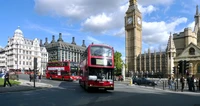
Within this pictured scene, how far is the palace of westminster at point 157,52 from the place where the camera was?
6744cm

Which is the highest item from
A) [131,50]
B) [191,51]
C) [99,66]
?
[131,50]

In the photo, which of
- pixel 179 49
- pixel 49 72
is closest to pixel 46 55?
pixel 179 49

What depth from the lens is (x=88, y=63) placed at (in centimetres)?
1922

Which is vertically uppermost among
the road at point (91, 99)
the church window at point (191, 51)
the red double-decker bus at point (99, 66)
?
the church window at point (191, 51)

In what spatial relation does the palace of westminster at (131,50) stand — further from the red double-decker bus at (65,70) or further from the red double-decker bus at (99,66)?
the red double-decker bus at (99,66)

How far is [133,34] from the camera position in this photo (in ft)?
353

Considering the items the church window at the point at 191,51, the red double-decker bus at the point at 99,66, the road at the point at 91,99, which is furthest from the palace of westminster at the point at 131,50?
the road at the point at 91,99

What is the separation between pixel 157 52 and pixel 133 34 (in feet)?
51.6

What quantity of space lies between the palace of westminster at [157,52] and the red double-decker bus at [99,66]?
52.2 meters

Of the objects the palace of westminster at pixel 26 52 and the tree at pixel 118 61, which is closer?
the tree at pixel 118 61

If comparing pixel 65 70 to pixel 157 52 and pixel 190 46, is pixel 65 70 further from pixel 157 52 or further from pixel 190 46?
pixel 157 52

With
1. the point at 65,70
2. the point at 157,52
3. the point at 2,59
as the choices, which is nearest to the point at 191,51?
the point at 157,52

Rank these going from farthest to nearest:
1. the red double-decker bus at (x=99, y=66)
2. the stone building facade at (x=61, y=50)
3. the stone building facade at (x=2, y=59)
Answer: the stone building facade at (x=61, y=50) < the stone building facade at (x=2, y=59) < the red double-decker bus at (x=99, y=66)

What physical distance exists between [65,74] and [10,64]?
227ft
